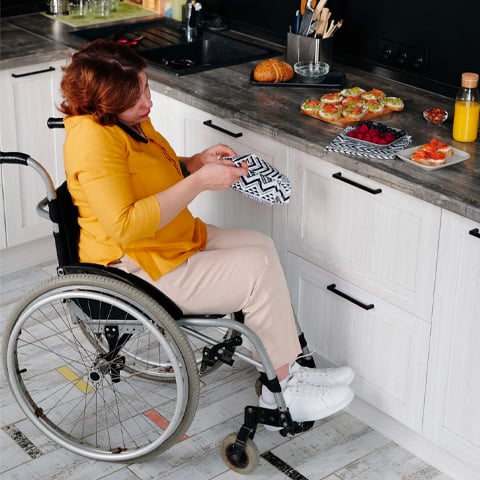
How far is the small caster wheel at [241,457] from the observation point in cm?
269

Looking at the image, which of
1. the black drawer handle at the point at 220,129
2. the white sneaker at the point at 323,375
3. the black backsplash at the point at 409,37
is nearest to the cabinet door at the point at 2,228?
the black drawer handle at the point at 220,129

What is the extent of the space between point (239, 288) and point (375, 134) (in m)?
0.58

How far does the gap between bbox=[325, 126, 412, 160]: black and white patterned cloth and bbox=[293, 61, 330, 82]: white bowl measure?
488 mm

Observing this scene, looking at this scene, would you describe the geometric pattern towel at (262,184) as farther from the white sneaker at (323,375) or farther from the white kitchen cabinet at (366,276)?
the white sneaker at (323,375)

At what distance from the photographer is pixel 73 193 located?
2516 mm

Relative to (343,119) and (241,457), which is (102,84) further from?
(241,457)

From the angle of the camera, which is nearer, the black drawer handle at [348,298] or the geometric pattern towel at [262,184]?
the geometric pattern towel at [262,184]

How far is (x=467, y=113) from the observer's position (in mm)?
2670

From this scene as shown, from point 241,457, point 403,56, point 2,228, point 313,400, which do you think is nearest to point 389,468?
point 313,400

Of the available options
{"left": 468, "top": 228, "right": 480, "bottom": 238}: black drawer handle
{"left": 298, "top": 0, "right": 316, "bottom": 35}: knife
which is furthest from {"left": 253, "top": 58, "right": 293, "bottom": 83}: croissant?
{"left": 468, "top": 228, "right": 480, "bottom": 238}: black drawer handle

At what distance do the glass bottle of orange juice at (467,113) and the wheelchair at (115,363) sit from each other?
0.74m

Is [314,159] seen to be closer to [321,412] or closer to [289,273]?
[289,273]

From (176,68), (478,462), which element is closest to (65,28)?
(176,68)

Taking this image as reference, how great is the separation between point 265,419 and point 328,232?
0.55 m
